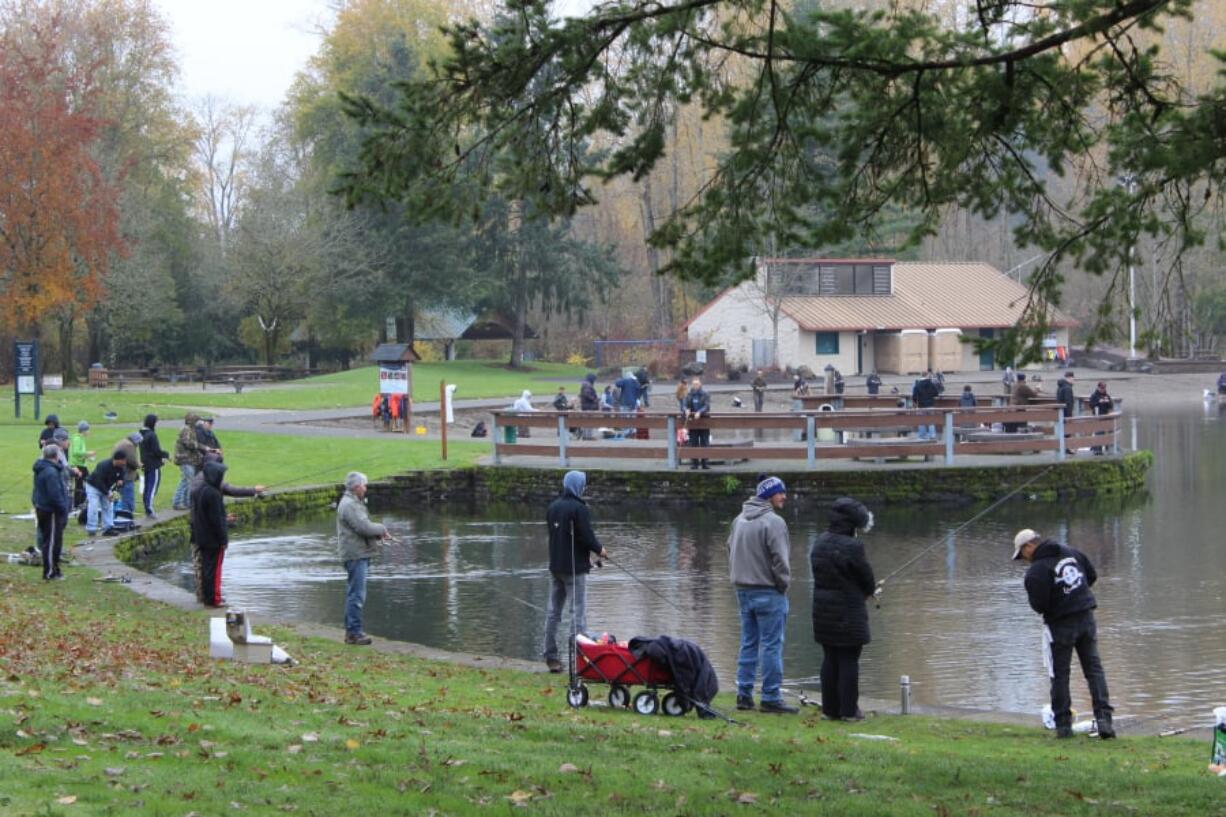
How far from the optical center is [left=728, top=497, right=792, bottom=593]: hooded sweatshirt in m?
10.9

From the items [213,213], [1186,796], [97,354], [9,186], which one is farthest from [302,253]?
[1186,796]

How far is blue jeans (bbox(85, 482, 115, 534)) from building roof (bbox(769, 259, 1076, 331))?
1854 inches

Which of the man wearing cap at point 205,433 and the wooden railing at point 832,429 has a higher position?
the man wearing cap at point 205,433

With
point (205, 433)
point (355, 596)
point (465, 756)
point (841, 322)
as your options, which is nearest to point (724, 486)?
point (205, 433)

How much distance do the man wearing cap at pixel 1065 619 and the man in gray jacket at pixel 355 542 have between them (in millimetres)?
5991

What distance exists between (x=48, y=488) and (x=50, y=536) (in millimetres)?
629

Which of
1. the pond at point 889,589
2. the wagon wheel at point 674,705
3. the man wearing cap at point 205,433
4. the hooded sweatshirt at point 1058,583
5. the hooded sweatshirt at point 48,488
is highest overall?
the man wearing cap at point 205,433

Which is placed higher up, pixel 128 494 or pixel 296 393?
pixel 296 393

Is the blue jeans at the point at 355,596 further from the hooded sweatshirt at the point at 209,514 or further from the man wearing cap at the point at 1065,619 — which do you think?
the man wearing cap at the point at 1065,619

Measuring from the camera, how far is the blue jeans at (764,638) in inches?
432

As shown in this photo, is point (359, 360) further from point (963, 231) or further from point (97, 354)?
point (963, 231)

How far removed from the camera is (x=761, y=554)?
35.8 ft

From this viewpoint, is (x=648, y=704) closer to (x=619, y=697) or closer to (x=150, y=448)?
(x=619, y=697)

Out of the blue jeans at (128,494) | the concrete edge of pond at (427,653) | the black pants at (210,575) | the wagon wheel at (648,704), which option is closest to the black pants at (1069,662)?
the concrete edge of pond at (427,653)
